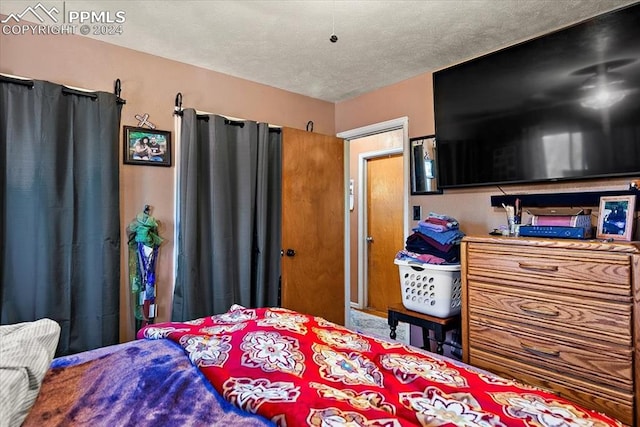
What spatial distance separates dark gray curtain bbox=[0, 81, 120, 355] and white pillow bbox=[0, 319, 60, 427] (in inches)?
48.3

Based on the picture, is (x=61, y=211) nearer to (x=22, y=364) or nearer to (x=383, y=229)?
(x=22, y=364)

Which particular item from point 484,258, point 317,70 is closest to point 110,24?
point 317,70

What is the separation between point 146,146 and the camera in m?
2.62

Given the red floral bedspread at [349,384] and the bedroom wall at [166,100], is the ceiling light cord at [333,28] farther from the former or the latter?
the red floral bedspread at [349,384]

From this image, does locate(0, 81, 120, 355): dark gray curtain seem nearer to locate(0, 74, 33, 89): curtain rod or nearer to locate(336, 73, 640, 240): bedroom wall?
locate(0, 74, 33, 89): curtain rod

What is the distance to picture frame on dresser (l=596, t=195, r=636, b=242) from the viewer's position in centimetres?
182

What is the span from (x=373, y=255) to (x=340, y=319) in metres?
1.37

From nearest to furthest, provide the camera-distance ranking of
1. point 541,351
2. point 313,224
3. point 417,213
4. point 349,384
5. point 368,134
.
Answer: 1. point 349,384
2. point 541,351
3. point 417,213
4. point 313,224
5. point 368,134

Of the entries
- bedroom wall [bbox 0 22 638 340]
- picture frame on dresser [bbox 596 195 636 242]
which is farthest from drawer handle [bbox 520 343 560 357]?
bedroom wall [bbox 0 22 638 340]

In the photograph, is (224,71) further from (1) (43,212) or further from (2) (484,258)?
(2) (484,258)

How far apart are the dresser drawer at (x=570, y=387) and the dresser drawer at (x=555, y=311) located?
211 mm

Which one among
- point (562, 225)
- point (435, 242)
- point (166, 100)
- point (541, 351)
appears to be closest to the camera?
point (541, 351)

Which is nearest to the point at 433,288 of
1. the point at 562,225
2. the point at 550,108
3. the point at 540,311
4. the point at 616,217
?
the point at 540,311

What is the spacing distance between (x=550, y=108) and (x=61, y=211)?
2.95 metres
